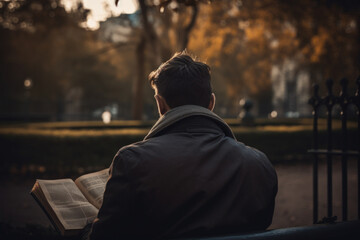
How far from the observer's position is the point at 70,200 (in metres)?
1.83

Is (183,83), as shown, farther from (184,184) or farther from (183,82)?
Result: (184,184)

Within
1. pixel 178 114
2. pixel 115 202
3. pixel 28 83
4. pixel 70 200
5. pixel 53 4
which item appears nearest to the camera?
pixel 115 202

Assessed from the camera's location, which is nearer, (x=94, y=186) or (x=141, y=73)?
(x=94, y=186)

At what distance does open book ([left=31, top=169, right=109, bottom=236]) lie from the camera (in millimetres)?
1705

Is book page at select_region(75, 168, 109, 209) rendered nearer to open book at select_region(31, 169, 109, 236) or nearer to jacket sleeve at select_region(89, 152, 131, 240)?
open book at select_region(31, 169, 109, 236)

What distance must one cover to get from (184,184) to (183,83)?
0.42 m

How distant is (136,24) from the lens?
21.0 m

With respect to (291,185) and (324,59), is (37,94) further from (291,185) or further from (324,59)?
(291,185)

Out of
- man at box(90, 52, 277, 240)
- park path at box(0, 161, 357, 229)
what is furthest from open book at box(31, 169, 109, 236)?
park path at box(0, 161, 357, 229)

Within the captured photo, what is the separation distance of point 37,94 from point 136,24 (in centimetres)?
1825

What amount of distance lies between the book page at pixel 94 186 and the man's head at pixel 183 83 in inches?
19.3

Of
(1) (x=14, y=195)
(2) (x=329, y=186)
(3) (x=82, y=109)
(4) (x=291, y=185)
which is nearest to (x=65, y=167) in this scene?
(1) (x=14, y=195)

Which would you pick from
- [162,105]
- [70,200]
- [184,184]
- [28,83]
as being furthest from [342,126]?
[28,83]

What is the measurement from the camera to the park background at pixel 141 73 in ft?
27.2
